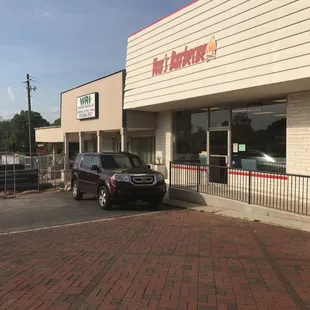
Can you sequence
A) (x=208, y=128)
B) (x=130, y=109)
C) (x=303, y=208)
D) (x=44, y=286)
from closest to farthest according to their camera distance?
(x=44, y=286) → (x=303, y=208) → (x=208, y=128) → (x=130, y=109)

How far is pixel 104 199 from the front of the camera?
11.9 metres

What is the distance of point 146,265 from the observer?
5949 mm

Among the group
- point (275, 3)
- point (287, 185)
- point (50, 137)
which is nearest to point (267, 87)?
point (275, 3)

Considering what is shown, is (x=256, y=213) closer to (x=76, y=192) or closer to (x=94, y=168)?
(x=94, y=168)

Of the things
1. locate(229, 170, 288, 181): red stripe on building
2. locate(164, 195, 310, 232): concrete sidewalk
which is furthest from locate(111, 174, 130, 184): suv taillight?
locate(229, 170, 288, 181): red stripe on building

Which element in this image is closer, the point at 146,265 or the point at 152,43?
the point at 146,265

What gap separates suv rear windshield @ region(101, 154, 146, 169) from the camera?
41.4 feet

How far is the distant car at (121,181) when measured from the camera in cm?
1154

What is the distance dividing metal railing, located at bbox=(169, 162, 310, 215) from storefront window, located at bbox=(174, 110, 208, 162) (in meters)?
2.94

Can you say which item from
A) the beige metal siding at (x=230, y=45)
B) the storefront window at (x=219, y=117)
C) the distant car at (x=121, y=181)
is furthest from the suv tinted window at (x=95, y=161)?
the storefront window at (x=219, y=117)

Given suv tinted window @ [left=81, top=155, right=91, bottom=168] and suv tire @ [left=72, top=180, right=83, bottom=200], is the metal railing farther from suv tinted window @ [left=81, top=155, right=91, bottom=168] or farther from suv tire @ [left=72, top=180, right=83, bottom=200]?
suv tire @ [left=72, top=180, right=83, bottom=200]

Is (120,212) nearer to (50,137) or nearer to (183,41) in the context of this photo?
(183,41)

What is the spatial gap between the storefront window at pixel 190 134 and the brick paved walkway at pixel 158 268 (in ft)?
23.1

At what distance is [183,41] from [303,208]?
7.07m
